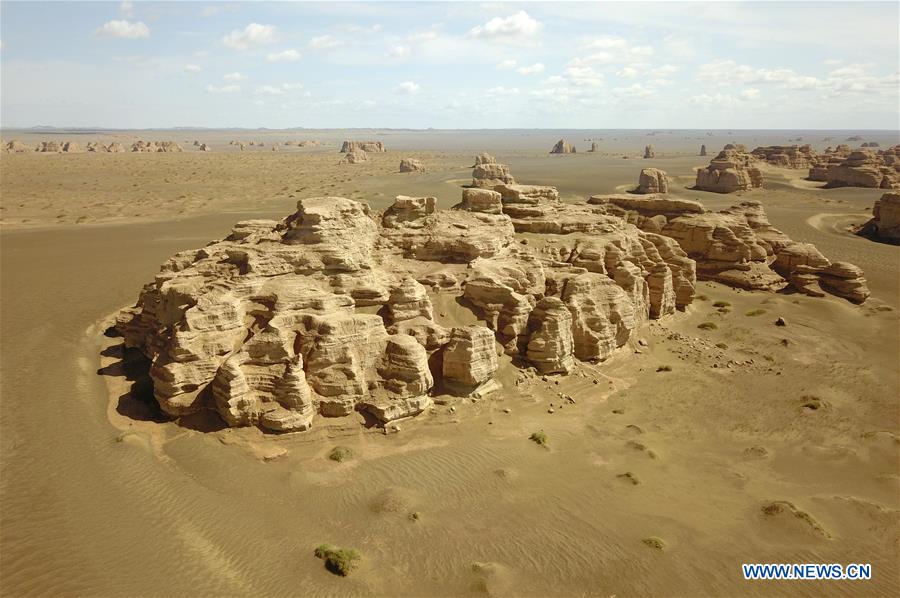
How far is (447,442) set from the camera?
61.0 ft

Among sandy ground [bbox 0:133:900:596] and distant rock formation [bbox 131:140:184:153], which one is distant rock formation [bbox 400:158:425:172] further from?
distant rock formation [bbox 131:140:184:153]

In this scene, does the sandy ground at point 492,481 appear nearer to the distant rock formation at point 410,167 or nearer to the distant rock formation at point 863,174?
the distant rock formation at point 863,174

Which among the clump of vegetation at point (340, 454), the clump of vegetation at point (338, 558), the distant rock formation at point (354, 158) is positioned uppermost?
the distant rock formation at point (354, 158)

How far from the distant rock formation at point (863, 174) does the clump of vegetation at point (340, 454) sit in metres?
112

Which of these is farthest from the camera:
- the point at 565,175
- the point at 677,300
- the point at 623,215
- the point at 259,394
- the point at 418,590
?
the point at 565,175

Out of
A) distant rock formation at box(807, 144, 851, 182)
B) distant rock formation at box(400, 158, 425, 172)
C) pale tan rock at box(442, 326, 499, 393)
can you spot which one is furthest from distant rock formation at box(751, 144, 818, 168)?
pale tan rock at box(442, 326, 499, 393)

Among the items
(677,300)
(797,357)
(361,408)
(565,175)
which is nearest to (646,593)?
(361,408)

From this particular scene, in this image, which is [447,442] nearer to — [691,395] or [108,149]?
[691,395]

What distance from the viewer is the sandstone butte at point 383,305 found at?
59.8ft

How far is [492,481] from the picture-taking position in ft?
55.4

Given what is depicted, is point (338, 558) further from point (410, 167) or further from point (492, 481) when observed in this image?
point (410, 167)

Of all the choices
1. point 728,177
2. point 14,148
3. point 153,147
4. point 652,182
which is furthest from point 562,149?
point 14,148

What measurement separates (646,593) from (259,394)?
1314cm

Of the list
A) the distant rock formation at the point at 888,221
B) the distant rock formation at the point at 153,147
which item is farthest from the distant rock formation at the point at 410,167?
the distant rock formation at the point at 153,147
